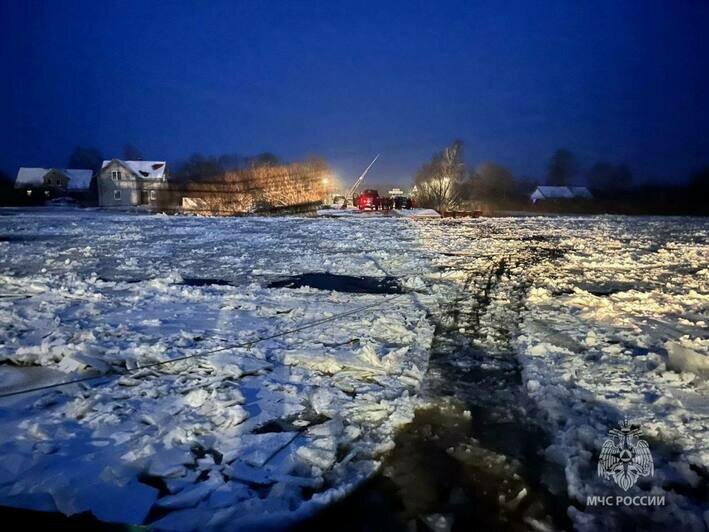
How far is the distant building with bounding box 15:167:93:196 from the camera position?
7850cm

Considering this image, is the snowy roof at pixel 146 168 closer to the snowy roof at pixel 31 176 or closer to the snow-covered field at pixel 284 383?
the snowy roof at pixel 31 176

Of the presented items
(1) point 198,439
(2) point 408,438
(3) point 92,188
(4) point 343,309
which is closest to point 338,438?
(2) point 408,438

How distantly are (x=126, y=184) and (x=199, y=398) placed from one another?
72721 millimetres

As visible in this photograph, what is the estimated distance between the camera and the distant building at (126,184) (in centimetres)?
6769

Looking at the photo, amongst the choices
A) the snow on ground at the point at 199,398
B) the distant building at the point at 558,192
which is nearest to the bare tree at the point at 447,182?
the distant building at the point at 558,192

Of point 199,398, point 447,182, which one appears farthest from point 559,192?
point 199,398

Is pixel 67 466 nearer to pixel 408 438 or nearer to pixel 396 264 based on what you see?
pixel 408 438

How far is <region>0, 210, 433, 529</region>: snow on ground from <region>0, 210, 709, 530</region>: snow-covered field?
0.07 ft

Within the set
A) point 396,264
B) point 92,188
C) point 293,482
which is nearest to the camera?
point 293,482

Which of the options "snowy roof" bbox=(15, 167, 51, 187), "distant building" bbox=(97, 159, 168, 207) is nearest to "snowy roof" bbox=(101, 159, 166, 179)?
"distant building" bbox=(97, 159, 168, 207)

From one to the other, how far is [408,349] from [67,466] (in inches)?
154

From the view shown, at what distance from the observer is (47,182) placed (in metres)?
79.7

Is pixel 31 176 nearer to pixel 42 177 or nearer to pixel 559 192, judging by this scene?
pixel 42 177

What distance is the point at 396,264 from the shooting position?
13344mm
